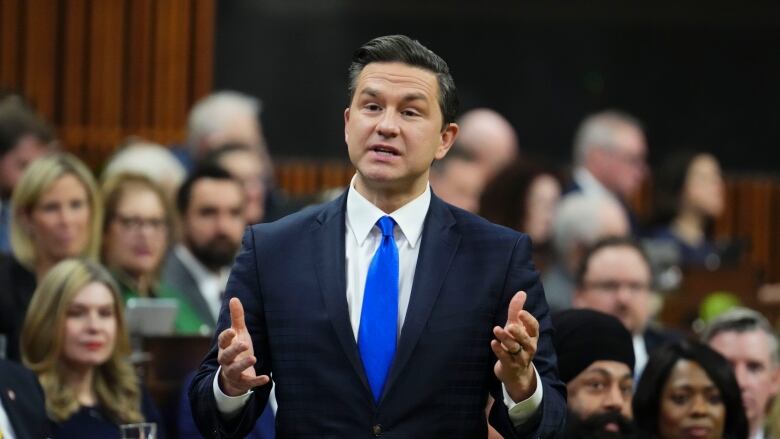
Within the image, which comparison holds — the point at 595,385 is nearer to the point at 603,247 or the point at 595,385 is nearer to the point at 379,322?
the point at 603,247

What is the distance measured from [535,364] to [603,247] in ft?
9.76

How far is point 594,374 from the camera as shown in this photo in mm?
4570

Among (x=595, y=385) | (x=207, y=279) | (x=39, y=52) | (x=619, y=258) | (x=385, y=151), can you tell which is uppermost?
(x=39, y=52)

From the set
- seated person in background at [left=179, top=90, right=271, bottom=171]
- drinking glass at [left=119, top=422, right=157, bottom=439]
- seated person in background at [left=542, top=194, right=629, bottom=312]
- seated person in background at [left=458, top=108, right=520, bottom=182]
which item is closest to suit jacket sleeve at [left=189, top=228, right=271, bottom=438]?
drinking glass at [left=119, top=422, right=157, bottom=439]

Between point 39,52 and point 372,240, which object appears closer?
point 372,240

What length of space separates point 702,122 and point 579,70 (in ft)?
2.93

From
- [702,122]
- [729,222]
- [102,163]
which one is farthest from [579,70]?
[102,163]

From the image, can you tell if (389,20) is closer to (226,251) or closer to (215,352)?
(226,251)

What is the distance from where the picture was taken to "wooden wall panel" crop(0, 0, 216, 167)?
9148 millimetres

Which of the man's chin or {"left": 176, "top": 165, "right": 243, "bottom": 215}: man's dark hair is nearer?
the man's chin

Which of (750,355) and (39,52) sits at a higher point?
(39,52)

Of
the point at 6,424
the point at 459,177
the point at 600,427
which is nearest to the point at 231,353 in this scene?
the point at 6,424

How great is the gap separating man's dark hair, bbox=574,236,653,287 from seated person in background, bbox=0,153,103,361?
1818mm

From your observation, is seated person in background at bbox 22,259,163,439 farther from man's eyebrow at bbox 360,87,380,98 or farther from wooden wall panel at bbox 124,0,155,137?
wooden wall panel at bbox 124,0,155,137
